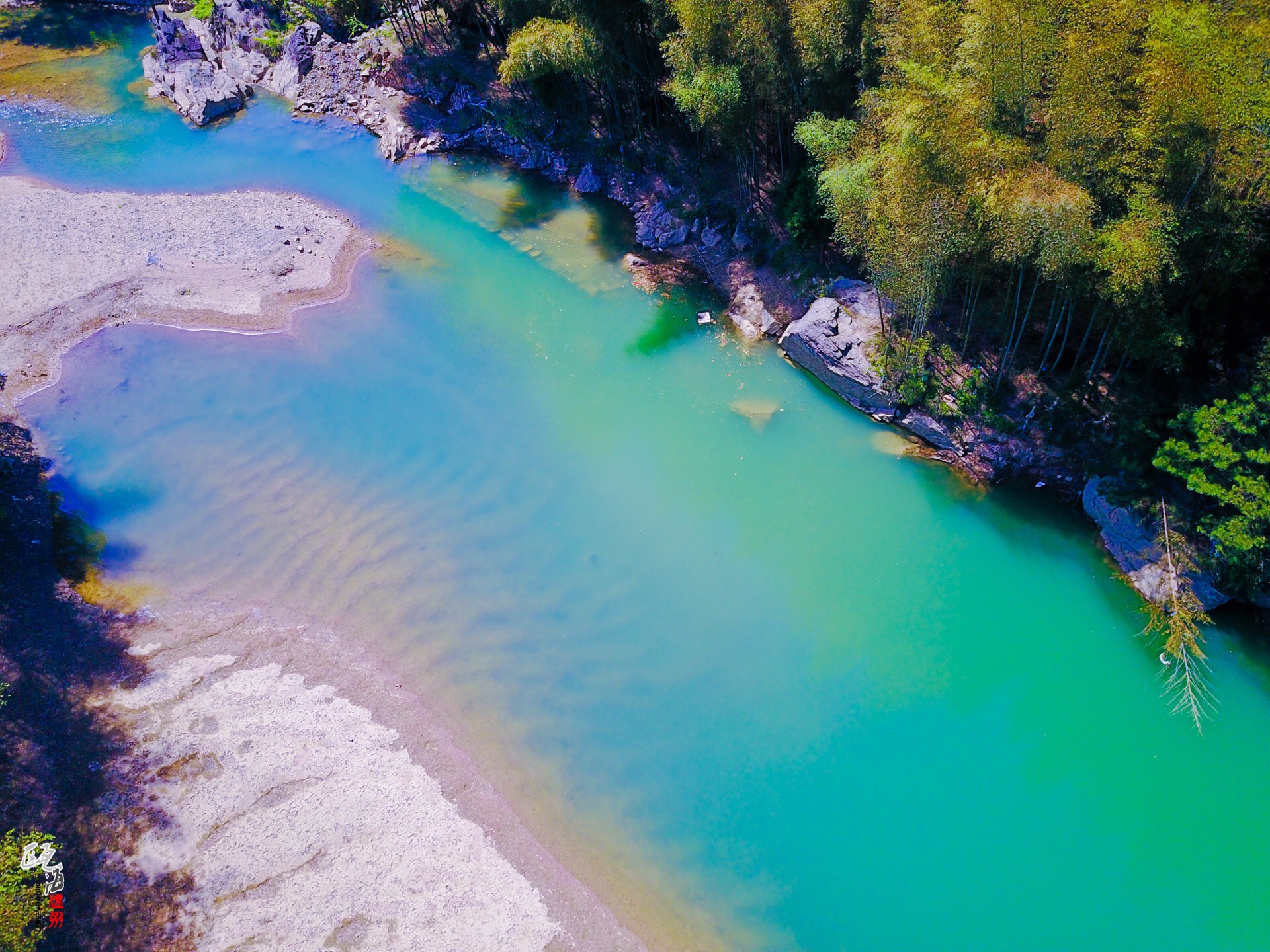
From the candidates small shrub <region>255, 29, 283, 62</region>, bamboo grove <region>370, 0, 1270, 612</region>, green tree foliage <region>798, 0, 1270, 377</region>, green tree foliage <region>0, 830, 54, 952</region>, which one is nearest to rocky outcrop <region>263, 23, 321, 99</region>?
small shrub <region>255, 29, 283, 62</region>

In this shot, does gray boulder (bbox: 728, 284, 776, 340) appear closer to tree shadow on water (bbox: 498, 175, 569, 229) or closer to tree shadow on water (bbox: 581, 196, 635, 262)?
tree shadow on water (bbox: 581, 196, 635, 262)

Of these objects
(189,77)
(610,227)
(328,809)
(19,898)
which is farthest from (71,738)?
(189,77)

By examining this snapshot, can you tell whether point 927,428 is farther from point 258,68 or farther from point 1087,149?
point 258,68

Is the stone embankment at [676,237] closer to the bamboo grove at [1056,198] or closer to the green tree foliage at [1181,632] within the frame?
the green tree foliage at [1181,632]

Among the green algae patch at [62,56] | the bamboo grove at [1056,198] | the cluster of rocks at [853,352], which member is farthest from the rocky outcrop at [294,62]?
the cluster of rocks at [853,352]

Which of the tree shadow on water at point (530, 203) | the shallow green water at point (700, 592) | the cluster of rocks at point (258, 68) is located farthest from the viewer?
the cluster of rocks at point (258, 68)

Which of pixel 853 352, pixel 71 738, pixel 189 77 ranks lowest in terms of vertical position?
pixel 71 738
